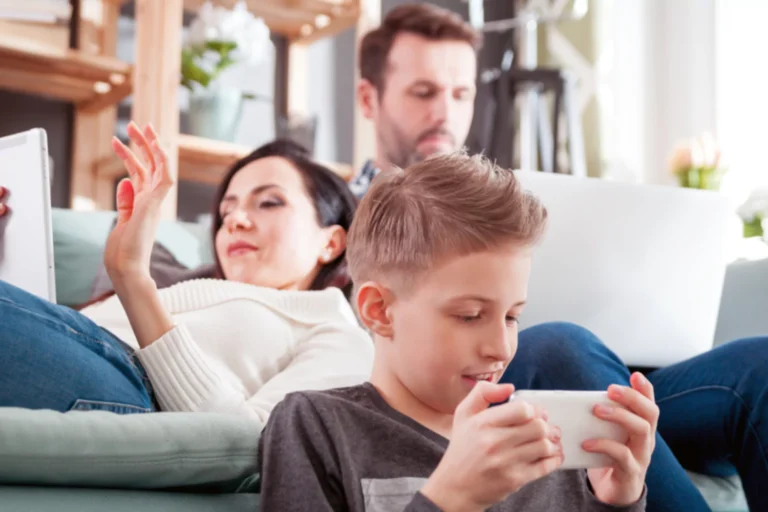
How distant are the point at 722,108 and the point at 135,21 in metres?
2.29

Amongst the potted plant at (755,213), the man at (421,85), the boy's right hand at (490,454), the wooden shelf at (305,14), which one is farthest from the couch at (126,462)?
the wooden shelf at (305,14)

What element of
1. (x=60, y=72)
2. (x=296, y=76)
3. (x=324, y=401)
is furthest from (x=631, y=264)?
(x=296, y=76)

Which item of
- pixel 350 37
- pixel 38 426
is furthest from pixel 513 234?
pixel 350 37

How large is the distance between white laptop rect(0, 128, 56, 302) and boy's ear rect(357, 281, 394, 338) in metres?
0.44

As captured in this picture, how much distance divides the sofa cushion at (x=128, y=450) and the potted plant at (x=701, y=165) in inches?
66.8

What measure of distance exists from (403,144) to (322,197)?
79cm

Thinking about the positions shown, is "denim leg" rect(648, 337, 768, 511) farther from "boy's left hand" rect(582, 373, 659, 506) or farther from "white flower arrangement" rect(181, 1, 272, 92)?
"white flower arrangement" rect(181, 1, 272, 92)

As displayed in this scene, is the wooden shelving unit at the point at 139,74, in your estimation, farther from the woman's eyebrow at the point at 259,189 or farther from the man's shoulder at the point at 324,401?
the man's shoulder at the point at 324,401

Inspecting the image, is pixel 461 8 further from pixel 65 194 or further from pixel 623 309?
pixel 623 309

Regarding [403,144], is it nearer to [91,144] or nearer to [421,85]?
[421,85]

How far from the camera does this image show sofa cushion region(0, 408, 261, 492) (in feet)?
2.26

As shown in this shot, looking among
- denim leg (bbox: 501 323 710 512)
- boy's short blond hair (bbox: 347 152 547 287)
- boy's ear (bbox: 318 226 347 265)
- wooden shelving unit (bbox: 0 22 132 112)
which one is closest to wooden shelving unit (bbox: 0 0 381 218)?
wooden shelving unit (bbox: 0 22 132 112)

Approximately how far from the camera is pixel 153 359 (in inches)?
41.4

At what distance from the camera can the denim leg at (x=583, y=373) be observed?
39.4 inches
